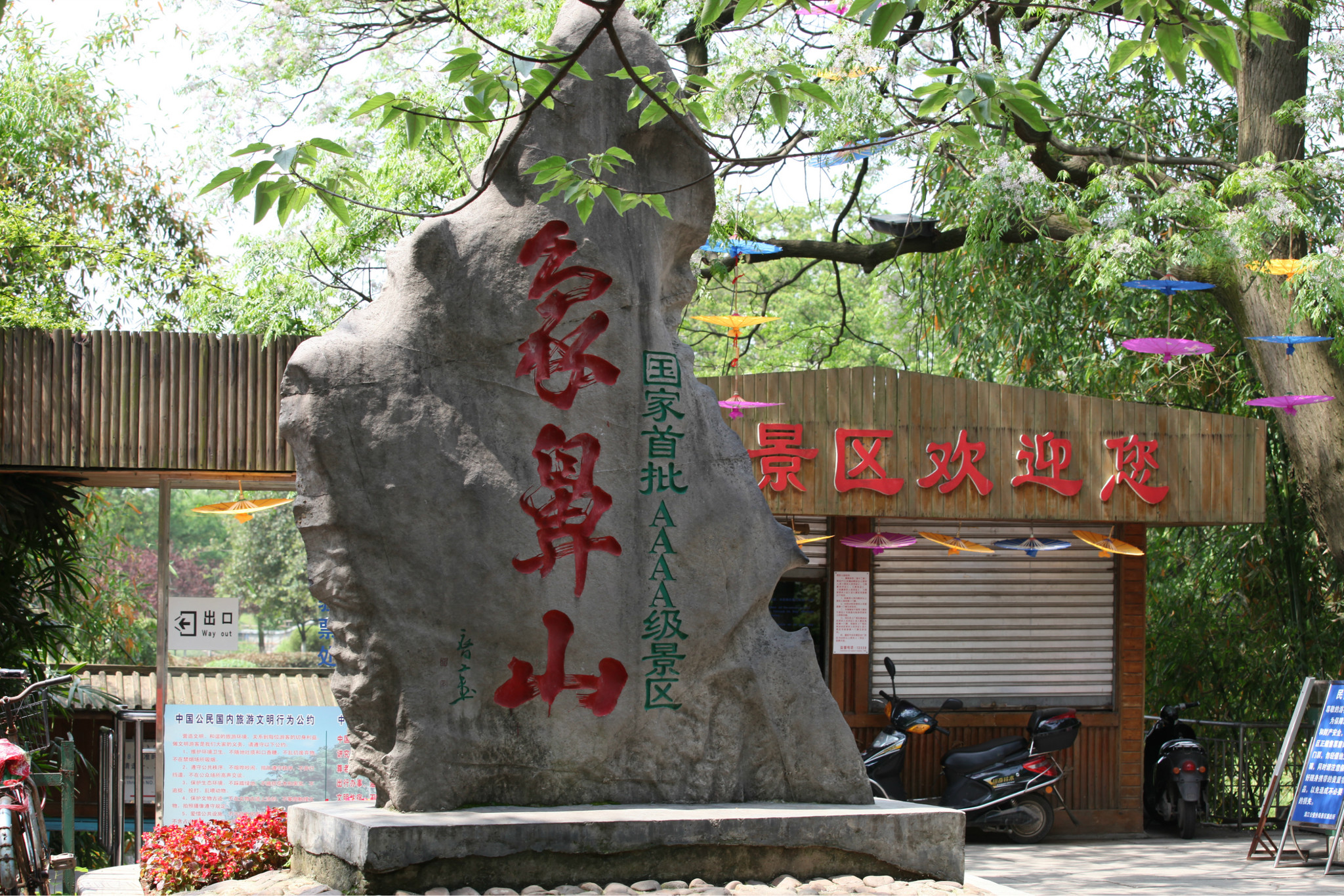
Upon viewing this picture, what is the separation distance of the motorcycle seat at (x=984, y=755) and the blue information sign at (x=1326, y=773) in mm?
1844

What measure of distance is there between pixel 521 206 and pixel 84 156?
33.3 ft

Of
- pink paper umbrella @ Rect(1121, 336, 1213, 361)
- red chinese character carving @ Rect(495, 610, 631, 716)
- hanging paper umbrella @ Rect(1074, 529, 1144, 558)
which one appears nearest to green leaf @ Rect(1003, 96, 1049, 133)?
red chinese character carving @ Rect(495, 610, 631, 716)

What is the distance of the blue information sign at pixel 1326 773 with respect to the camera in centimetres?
818

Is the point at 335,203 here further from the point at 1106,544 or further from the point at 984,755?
the point at 1106,544

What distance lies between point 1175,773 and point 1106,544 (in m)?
2.00

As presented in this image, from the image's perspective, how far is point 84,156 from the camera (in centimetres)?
1376

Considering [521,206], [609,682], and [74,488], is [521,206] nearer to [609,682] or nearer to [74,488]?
[609,682]

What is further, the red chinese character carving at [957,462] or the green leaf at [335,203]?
the red chinese character carving at [957,462]

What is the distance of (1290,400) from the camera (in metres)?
9.02

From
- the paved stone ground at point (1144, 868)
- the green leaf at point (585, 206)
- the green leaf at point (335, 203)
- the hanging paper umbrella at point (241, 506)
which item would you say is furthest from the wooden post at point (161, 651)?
the paved stone ground at point (1144, 868)

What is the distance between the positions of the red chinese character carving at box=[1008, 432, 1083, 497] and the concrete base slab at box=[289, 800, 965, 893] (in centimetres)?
378

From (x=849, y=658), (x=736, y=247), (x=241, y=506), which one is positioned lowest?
(x=849, y=658)

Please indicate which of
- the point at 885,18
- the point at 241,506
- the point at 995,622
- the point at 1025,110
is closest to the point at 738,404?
the point at 995,622

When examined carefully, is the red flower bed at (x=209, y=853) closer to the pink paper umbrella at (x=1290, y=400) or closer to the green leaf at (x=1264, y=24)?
the green leaf at (x=1264, y=24)
